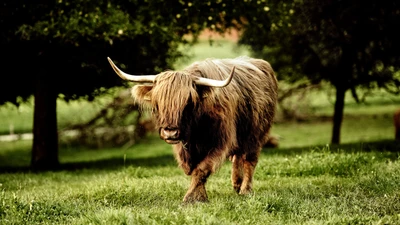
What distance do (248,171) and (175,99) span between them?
2.32 m

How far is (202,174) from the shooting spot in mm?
8727

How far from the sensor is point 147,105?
900cm

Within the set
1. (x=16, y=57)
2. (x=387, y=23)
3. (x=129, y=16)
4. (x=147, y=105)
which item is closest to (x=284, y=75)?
(x=387, y=23)

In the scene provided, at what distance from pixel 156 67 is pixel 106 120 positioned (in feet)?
23.9

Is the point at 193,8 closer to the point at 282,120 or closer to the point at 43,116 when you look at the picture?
the point at 43,116

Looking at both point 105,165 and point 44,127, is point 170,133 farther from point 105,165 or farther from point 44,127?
point 105,165

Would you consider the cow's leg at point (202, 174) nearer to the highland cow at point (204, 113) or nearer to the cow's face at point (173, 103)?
the highland cow at point (204, 113)

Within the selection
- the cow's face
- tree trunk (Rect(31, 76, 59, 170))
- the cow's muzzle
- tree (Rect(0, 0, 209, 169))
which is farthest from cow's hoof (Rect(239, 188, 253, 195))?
tree trunk (Rect(31, 76, 59, 170))

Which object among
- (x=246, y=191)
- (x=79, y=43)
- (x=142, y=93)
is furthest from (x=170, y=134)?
(x=79, y=43)

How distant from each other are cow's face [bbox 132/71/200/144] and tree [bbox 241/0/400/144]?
7658mm

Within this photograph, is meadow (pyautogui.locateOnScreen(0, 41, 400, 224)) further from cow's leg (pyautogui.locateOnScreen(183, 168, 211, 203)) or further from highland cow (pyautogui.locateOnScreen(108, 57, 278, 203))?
highland cow (pyautogui.locateOnScreen(108, 57, 278, 203))

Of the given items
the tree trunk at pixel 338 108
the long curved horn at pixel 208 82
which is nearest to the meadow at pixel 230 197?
the long curved horn at pixel 208 82

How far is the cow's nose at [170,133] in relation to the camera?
26.7ft

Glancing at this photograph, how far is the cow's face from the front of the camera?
26.8ft
